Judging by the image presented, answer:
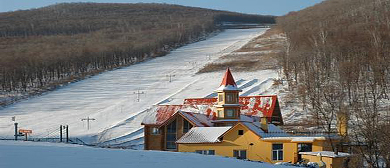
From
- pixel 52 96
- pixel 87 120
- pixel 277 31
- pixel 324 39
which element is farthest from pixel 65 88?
pixel 277 31

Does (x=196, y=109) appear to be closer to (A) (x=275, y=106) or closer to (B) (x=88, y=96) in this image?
(A) (x=275, y=106)

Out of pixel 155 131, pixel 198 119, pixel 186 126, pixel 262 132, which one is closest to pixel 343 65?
pixel 198 119

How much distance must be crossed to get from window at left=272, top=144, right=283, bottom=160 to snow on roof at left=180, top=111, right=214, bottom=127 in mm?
7595

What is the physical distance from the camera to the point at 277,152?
124 ft

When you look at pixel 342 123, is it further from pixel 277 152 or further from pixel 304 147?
pixel 277 152

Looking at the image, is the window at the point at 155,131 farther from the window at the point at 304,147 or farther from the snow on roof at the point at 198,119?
the window at the point at 304,147

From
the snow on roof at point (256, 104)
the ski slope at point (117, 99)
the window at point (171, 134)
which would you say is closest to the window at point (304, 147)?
the snow on roof at point (256, 104)

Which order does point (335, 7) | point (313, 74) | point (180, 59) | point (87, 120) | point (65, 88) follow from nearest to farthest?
point (87, 120), point (313, 74), point (65, 88), point (180, 59), point (335, 7)

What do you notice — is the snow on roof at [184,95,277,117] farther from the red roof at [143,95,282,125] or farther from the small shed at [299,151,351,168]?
the small shed at [299,151,351,168]

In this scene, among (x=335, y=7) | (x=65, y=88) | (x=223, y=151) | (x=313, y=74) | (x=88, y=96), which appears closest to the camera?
(x=223, y=151)

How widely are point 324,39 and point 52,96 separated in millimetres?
33794

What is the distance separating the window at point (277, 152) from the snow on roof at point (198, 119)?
7595 millimetres

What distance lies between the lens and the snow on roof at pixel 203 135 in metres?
39.2

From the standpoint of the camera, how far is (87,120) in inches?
2397
